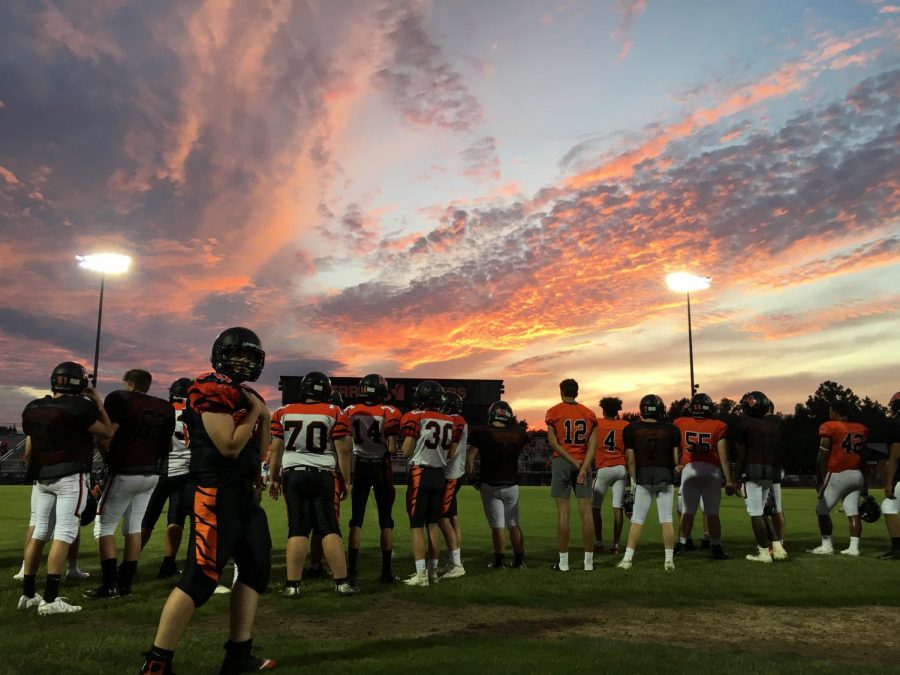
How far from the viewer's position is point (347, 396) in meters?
50.4

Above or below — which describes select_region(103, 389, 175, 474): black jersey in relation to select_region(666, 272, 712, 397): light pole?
below

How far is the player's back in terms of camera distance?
28.9 feet

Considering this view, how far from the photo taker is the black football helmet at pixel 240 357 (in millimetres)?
4797

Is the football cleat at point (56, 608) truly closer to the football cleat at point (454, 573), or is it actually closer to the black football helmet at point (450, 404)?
the football cleat at point (454, 573)

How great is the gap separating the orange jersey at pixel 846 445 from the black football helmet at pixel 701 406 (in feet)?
6.32

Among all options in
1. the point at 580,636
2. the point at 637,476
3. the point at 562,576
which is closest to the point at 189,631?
the point at 580,636

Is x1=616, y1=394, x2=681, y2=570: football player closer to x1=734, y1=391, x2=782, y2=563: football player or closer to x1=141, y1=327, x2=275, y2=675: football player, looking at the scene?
x1=734, y1=391, x2=782, y2=563: football player

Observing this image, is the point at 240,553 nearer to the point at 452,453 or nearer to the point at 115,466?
the point at 115,466

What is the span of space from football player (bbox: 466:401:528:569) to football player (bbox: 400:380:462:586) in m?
1.04

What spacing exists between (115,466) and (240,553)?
3.69 meters

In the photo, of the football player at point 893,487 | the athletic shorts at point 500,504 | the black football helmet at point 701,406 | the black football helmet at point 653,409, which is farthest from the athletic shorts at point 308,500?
the football player at point 893,487

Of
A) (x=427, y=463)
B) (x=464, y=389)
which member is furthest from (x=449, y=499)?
(x=464, y=389)

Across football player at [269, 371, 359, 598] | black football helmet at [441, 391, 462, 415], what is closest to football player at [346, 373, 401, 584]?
black football helmet at [441, 391, 462, 415]

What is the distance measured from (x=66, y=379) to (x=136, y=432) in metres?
1.02
